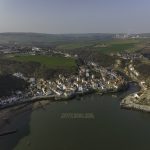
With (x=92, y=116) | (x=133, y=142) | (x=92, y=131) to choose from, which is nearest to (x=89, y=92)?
(x=92, y=116)

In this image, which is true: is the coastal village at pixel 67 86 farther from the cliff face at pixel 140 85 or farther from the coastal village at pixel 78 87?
the cliff face at pixel 140 85

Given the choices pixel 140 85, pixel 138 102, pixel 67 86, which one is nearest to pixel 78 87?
pixel 67 86

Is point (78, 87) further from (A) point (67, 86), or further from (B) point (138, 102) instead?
(B) point (138, 102)

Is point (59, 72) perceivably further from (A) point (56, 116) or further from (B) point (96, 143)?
(B) point (96, 143)

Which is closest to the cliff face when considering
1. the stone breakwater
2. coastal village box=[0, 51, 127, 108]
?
the stone breakwater

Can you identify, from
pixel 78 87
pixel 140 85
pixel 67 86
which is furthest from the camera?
pixel 140 85

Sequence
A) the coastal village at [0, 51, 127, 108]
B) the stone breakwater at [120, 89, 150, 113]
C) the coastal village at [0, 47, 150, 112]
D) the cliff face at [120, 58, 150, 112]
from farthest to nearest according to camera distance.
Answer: the coastal village at [0, 51, 127, 108] < the coastal village at [0, 47, 150, 112] < the cliff face at [120, 58, 150, 112] < the stone breakwater at [120, 89, 150, 113]

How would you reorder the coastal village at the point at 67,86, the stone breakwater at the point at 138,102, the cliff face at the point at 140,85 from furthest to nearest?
1. the coastal village at the point at 67,86
2. the cliff face at the point at 140,85
3. the stone breakwater at the point at 138,102

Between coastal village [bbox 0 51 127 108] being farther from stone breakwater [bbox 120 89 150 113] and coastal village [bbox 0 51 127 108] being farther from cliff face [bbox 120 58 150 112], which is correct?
stone breakwater [bbox 120 89 150 113]

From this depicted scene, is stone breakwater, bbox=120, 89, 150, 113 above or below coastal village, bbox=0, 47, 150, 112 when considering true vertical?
above

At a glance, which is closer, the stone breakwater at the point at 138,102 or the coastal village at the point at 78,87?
the stone breakwater at the point at 138,102

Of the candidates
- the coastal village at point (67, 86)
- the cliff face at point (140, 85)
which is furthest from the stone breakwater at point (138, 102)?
the coastal village at point (67, 86)
